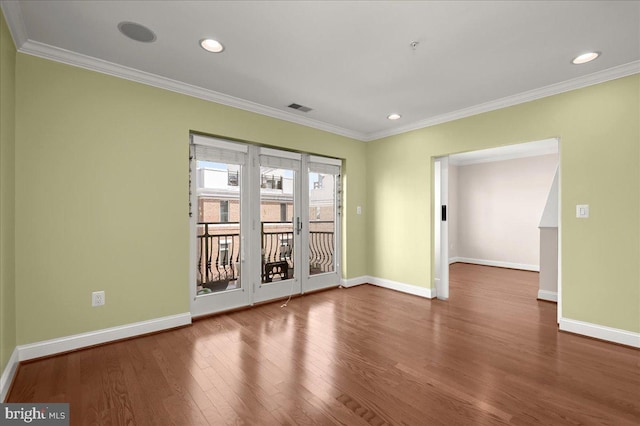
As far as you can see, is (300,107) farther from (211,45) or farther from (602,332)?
(602,332)

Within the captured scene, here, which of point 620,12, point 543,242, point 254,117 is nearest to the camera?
point 620,12

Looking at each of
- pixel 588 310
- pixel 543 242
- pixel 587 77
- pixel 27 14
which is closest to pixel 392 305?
pixel 588 310

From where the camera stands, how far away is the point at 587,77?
303cm

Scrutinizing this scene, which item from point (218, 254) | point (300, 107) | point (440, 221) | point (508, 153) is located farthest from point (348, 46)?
point (508, 153)

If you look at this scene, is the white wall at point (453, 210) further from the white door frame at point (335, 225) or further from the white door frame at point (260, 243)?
the white door frame at point (260, 243)

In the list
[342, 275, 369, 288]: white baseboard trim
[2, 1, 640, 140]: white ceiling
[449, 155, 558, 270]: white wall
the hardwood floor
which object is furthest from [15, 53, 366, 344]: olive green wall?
[449, 155, 558, 270]: white wall

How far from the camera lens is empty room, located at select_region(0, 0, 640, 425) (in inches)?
80.8

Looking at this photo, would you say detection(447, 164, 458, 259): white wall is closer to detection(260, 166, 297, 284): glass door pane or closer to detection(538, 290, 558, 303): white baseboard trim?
detection(538, 290, 558, 303): white baseboard trim

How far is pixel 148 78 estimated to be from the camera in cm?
304

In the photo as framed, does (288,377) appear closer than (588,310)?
Yes

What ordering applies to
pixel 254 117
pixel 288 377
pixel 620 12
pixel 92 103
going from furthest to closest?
1. pixel 254 117
2. pixel 92 103
3. pixel 288 377
4. pixel 620 12

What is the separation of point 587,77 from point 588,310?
2459mm

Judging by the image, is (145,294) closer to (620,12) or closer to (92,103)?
(92,103)

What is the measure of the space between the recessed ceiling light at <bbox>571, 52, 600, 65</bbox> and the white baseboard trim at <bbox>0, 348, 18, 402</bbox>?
5.28 m
